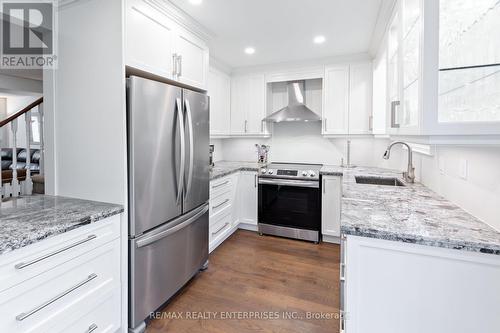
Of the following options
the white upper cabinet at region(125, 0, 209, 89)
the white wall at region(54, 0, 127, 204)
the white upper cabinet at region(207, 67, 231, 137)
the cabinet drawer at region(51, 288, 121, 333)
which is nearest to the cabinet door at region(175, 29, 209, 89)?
the white upper cabinet at region(125, 0, 209, 89)

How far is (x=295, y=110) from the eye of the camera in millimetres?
3641

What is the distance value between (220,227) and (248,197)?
67 cm

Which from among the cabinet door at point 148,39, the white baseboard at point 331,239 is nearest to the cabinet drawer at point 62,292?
the cabinet door at point 148,39

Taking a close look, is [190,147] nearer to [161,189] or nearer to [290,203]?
[161,189]

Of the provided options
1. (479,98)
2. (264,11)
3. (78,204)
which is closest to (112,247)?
(78,204)

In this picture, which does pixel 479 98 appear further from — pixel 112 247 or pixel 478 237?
pixel 112 247

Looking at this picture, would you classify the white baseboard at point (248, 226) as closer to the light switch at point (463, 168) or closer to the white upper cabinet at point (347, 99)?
the white upper cabinet at point (347, 99)

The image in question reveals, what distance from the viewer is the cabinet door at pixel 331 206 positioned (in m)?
3.09

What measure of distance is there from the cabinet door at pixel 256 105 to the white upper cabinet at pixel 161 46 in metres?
1.50

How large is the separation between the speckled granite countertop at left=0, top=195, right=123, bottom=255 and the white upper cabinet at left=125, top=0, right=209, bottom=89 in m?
0.96

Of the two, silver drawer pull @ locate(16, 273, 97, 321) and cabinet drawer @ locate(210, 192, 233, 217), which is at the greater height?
cabinet drawer @ locate(210, 192, 233, 217)

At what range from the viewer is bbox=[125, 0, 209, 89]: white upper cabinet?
1650 millimetres

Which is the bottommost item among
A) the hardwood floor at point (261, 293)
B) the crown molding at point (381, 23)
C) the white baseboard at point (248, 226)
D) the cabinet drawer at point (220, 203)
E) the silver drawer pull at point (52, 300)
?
the hardwood floor at point (261, 293)

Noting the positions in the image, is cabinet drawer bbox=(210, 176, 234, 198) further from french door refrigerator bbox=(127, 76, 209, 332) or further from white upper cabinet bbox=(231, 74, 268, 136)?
white upper cabinet bbox=(231, 74, 268, 136)
